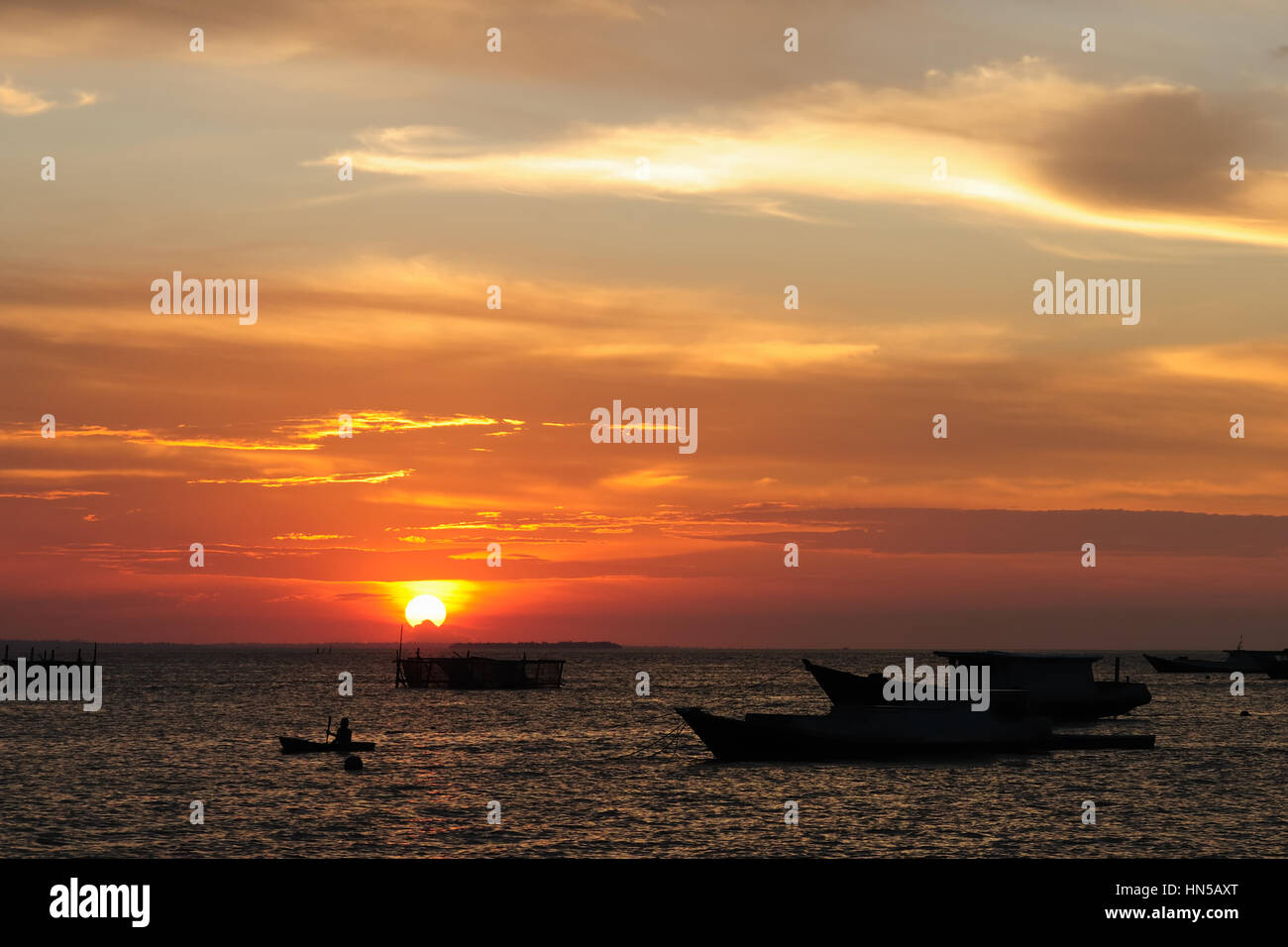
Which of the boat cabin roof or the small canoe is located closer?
the small canoe

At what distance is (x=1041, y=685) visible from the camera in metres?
102

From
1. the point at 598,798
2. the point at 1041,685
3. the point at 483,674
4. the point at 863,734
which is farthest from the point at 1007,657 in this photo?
the point at 483,674

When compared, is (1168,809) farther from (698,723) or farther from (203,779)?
(203,779)

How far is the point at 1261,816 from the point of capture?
55.4 meters

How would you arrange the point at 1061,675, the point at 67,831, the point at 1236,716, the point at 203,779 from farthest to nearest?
the point at 1236,716
the point at 1061,675
the point at 203,779
the point at 67,831

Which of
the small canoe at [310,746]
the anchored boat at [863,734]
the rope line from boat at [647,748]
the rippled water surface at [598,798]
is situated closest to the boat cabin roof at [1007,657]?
the rippled water surface at [598,798]

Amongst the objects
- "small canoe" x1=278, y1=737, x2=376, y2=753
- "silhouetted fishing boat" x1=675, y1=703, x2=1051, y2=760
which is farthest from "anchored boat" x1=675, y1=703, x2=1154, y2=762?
"small canoe" x1=278, y1=737, x2=376, y2=753

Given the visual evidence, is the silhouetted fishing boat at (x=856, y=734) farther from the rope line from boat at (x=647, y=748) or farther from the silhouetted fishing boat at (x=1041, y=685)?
the silhouetted fishing boat at (x=1041, y=685)

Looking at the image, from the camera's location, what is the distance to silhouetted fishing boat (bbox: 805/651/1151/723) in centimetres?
9006

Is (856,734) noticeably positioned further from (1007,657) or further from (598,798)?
(1007,657)

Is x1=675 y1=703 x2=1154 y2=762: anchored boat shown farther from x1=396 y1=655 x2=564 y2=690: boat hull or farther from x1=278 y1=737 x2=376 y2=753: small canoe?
x1=396 y1=655 x2=564 y2=690: boat hull

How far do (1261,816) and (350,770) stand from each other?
46647 mm

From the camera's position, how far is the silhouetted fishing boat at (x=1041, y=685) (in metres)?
90.1
